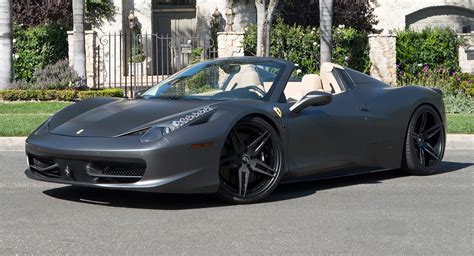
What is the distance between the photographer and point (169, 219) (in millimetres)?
6566

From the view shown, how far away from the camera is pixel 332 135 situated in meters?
7.99

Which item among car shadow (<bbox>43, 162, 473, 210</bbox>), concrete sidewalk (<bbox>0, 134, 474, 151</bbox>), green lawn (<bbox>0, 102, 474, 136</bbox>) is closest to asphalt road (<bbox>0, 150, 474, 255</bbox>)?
car shadow (<bbox>43, 162, 473, 210</bbox>)

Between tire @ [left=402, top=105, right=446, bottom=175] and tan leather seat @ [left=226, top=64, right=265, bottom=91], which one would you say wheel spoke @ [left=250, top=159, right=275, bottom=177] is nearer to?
tan leather seat @ [left=226, top=64, right=265, bottom=91]

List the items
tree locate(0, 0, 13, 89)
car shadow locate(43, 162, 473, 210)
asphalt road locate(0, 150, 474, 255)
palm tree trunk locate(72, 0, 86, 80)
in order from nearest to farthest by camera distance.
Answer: asphalt road locate(0, 150, 474, 255)
car shadow locate(43, 162, 473, 210)
tree locate(0, 0, 13, 89)
palm tree trunk locate(72, 0, 86, 80)

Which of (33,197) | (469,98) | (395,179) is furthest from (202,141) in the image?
(469,98)

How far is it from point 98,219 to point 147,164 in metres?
0.57

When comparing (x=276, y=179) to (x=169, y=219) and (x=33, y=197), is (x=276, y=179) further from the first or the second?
(x=33, y=197)

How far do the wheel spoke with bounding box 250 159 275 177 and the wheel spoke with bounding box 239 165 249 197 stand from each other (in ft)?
0.26

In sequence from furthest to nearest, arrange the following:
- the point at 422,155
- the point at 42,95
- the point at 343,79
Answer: the point at 42,95 → the point at 422,155 → the point at 343,79

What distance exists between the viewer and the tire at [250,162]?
23.3 ft

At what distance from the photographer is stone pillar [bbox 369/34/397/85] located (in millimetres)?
26578

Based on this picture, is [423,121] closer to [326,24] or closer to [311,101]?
[311,101]

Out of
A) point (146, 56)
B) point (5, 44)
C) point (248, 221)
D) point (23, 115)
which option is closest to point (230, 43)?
point (146, 56)

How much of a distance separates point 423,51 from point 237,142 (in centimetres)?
2096
